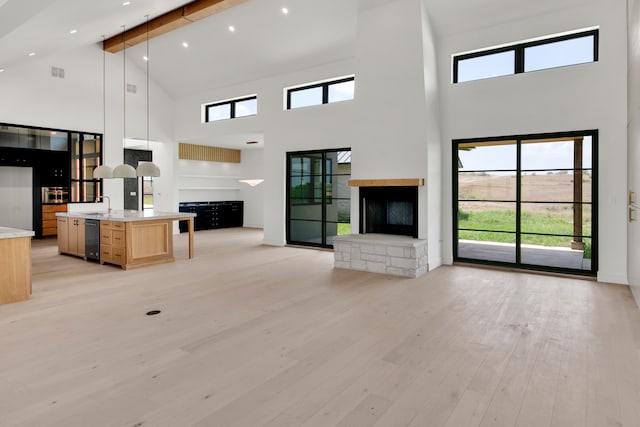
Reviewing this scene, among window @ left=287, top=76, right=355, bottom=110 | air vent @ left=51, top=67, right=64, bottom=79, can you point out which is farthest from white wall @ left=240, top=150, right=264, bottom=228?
air vent @ left=51, top=67, right=64, bottom=79

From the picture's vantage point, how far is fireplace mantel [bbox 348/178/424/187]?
19.3 feet

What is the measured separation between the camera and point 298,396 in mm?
2340

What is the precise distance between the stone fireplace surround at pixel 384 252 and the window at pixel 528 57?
207 centimetres

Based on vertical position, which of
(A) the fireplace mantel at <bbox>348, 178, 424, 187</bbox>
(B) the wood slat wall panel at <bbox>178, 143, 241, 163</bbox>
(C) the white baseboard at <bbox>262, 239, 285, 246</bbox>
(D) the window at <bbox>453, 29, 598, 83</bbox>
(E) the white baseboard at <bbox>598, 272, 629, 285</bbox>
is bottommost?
(E) the white baseboard at <bbox>598, 272, 629, 285</bbox>

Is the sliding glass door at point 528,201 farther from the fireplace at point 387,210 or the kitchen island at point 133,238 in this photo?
the kitchen island at point 133,238

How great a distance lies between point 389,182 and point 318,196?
245 centimetres

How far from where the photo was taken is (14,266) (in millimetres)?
4332

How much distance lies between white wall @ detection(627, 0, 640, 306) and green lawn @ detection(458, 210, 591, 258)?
0.85m

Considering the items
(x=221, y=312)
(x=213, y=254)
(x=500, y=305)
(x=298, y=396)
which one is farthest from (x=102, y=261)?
(x=500, y=305)

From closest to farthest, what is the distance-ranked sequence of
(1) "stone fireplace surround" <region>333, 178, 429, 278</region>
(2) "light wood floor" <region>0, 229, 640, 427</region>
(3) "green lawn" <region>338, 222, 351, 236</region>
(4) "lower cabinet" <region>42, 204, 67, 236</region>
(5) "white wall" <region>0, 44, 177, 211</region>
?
1. (2) "light wood floor" <region>0, 229, 640, 427</region>
2. (1) "stone fireplace surround" <region>333, 178, 429, 278</region>
3. (3) "green lawn" <region>338, 222, 351, 236</region>
4. (5) "white wall" <region>0, 44, 177, 211</region>
5. (4) "lower cabinet" <region>42, 204, 67, 236</region>

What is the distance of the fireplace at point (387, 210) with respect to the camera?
6.43m

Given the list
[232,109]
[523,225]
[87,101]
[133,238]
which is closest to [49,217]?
[87,101]

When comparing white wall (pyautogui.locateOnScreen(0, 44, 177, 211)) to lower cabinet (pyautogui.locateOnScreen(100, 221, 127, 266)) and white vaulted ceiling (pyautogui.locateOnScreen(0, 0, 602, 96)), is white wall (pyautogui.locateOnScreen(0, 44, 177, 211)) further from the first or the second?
lower cabinet (pyautogui.locateOnScreen(100, 221, 127, 266))

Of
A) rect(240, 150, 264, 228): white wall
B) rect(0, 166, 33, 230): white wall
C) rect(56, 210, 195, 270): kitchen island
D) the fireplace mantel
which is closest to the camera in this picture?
the fireplace mantel
